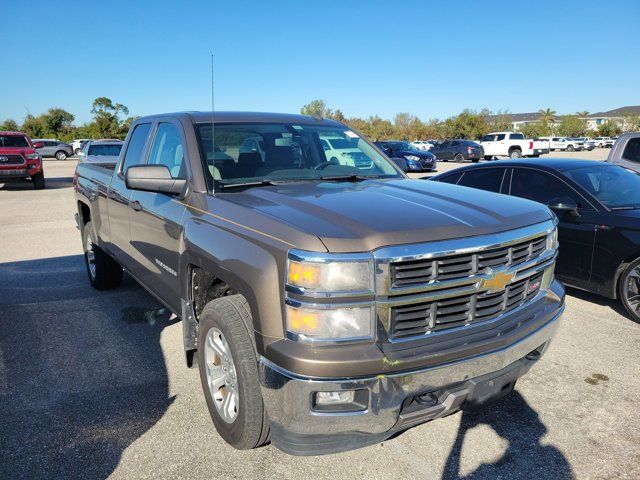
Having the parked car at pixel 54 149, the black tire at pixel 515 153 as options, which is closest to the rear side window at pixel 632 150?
the black tire at pixel 515 153

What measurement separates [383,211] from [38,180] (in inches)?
756

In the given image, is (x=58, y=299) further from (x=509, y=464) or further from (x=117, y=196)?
(x=509, y=464)

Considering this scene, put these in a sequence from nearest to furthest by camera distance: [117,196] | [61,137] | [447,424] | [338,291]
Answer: [338,291]
[447,424]
[117,196]
[61,137]

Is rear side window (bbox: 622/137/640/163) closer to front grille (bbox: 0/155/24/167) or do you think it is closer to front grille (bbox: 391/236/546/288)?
front grille (bbox: 391/236/546/288)

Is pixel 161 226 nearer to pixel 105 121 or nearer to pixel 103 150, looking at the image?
pixel 103 150

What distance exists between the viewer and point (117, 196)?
4.61 m

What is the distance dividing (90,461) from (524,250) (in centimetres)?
265

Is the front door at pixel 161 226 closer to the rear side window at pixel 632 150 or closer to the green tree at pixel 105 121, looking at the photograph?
the rear side window at pixel 632 150

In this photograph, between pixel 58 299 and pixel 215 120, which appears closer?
pixel 215 120

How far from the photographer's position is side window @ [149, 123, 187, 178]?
11.6ft

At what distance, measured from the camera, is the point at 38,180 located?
18.3 meters

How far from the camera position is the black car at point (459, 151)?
32.1 metres

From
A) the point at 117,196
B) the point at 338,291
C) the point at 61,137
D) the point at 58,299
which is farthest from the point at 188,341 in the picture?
the point at 61,137

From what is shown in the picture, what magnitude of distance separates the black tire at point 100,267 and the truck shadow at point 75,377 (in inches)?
5.5
